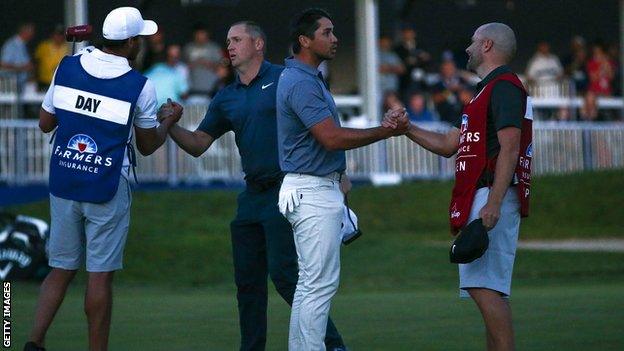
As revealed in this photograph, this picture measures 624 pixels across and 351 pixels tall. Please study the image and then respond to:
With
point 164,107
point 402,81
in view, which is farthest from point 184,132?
point 402,81

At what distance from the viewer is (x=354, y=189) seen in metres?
22.8

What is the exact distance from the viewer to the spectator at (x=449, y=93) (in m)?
24.5

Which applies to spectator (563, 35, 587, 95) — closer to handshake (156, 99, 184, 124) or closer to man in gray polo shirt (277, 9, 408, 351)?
handshake (156, 99, 184, 124)

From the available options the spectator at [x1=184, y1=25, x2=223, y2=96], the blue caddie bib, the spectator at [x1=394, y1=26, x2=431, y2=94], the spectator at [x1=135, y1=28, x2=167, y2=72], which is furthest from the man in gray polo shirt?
the spectator at [x1=394, y1=26, x2=431, y2=94]

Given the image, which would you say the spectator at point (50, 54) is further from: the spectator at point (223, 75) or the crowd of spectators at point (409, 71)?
the spectator at point (223, 75)

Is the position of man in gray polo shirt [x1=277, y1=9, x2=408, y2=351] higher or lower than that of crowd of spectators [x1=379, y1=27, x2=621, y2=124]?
lower

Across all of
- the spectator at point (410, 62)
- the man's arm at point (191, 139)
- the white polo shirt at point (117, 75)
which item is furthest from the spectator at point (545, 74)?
the white polo shirt at point (117, 75)

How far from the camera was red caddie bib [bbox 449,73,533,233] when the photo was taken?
27.1 ft

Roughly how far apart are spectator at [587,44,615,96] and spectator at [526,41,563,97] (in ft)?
1.91

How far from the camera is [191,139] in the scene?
32.5 feet

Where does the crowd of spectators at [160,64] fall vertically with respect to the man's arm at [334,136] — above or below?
above

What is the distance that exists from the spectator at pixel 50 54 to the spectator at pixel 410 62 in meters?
5.95

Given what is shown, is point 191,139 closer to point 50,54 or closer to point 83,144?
point 83,144

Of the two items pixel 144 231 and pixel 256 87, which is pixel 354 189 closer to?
pixel 144 231
